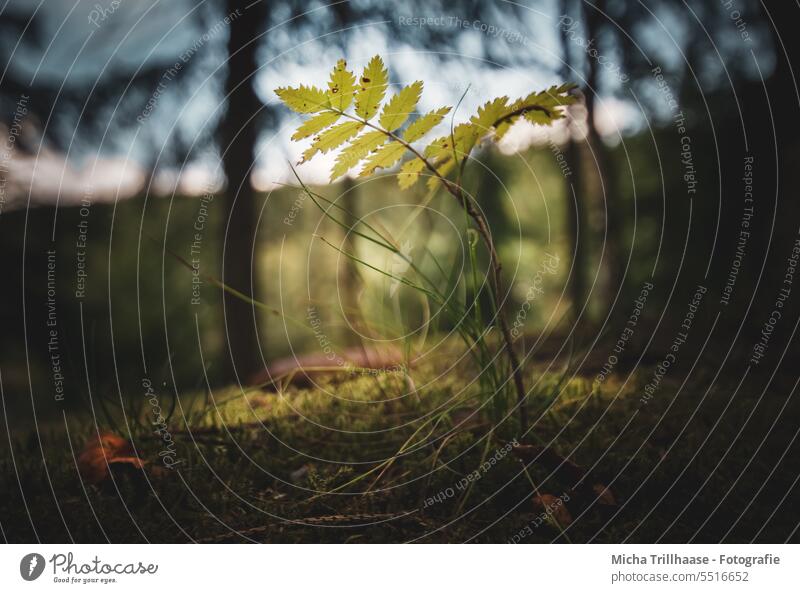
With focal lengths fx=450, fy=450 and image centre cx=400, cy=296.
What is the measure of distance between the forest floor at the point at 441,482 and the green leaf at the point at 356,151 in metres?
0.48

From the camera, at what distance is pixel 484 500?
2.52ft

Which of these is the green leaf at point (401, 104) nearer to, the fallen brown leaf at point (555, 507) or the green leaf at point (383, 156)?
the green leaf at point (383, 156)

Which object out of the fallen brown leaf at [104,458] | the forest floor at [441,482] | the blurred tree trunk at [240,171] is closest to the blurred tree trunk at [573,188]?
the forest floor at [441,482]

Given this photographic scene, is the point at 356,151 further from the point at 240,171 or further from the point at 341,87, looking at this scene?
the point at 240,171

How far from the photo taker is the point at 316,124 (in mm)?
766

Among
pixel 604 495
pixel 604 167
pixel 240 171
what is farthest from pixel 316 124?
pixel 604 167

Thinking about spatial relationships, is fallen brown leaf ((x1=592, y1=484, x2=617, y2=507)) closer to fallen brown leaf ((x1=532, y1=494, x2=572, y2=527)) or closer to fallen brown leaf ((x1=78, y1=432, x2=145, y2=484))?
fallen brown leaf ((x1=532, y1=494, x2=572, y2=527))

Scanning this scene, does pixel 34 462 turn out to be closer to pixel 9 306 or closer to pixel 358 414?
pixel 358 414

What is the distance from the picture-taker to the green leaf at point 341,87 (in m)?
0.73

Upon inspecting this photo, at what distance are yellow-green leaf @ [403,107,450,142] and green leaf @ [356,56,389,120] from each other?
71 millimetres

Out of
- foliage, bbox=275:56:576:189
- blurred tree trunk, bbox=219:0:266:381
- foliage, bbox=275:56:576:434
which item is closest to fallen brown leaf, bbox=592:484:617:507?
foliage, bbox=275:56:576:434

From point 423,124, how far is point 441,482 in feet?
2.05
